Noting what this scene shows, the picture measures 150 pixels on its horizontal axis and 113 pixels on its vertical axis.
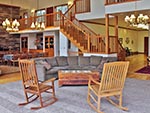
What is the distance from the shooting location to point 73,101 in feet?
14.3

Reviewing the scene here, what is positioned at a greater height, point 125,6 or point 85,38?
point 125,6

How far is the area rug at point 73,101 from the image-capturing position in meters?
3.79

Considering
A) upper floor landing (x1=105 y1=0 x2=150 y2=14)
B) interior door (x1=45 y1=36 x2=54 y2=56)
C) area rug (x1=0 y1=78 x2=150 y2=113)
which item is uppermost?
upper floor landing (x1=105 y1=0 x2=150 y2=14)

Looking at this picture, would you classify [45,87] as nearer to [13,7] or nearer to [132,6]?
[132,6]

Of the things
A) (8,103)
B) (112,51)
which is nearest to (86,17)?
(112,51)

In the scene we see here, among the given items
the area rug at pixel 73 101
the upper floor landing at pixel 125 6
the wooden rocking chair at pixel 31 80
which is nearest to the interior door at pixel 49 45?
the upper floor landing at pixel 125 6

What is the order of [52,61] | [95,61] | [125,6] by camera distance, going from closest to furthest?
[52,61], [95,61], [125,6]

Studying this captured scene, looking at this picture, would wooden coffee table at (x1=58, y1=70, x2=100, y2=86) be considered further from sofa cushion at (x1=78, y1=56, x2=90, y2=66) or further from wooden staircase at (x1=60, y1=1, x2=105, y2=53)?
wooden staircase at (x1=60, y1=1, x2=105, y2=53)

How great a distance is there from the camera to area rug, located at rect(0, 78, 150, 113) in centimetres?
379

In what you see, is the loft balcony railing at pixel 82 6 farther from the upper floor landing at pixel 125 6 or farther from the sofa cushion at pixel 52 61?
the sofa cushion at pixel 52 61

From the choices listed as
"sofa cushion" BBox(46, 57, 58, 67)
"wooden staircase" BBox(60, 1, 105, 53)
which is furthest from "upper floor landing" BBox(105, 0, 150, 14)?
"sofa cushion" BBox(46, 57, 58, 67)

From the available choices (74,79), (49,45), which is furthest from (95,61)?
(49,45)

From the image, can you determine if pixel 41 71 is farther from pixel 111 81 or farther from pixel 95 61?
pixel 111 81

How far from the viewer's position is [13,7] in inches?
639
